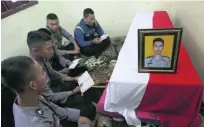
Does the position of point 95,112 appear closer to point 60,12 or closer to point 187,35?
point 187,35

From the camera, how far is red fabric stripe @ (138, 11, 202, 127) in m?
1.08

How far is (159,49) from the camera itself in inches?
42.8

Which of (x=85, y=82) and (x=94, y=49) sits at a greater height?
(x=94, y=49)

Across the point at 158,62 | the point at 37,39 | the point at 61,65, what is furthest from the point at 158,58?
the point at 61,65

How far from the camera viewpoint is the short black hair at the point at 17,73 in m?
0.79

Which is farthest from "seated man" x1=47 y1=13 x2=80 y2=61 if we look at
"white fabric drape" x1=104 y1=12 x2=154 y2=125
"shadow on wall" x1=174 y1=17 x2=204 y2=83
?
"shadow on wall" x1=174 y1=17 x2=204 y2=83

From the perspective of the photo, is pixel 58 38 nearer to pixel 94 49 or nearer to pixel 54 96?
pixel 94 49

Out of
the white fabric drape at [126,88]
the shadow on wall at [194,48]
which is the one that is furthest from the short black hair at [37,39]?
the shadow on wall at [194,48]

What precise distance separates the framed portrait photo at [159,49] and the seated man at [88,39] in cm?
119

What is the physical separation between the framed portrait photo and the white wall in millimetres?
743

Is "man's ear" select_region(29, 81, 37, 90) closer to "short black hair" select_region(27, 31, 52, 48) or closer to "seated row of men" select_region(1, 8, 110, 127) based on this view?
"seated row of men" select_region(1, 8, 110, 127)

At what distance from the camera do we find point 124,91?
3.77 feet

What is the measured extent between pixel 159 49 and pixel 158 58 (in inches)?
2.2

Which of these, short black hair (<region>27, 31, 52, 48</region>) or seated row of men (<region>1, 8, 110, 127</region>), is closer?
seated row of men (<region>1, 8, 110, 127</region>)
